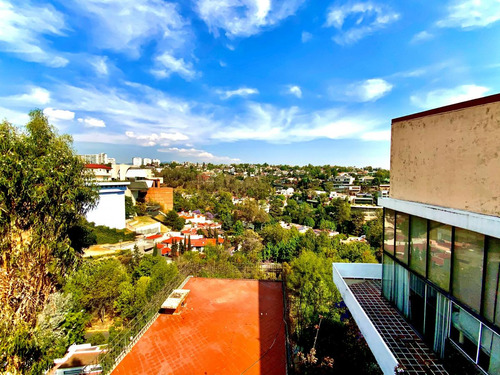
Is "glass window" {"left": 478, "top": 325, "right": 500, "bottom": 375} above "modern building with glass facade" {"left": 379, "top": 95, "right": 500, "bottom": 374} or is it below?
below

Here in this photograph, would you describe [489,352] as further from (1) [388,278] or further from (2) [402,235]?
(1) [388,278]

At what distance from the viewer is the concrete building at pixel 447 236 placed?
252cm

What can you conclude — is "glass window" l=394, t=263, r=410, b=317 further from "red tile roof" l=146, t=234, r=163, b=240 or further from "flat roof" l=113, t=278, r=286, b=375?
"red tile roof" l=146, t=234, r=163, b=240

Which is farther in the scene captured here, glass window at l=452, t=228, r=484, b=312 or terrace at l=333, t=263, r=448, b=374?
terrace at l=333, t=263, r=448, b=374

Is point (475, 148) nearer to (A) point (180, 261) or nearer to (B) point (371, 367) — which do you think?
(B) point (371, 367)

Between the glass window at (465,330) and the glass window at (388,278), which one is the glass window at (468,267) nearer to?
the glass window at (465,330)

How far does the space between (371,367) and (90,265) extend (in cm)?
1049

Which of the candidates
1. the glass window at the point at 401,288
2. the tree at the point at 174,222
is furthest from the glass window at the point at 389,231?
the tree at the point at 174,222

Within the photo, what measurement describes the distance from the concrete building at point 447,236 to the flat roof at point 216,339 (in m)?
2.76

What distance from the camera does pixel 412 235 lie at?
3773mm

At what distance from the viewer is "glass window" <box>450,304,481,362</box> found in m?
2.67

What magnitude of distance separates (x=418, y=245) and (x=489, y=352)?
141cm

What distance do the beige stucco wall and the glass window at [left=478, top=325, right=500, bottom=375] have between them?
1.24m

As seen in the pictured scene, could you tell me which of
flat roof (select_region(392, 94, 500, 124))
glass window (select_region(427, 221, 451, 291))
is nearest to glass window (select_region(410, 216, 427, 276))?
glass window (select_region(427, 221, 451, 291))
